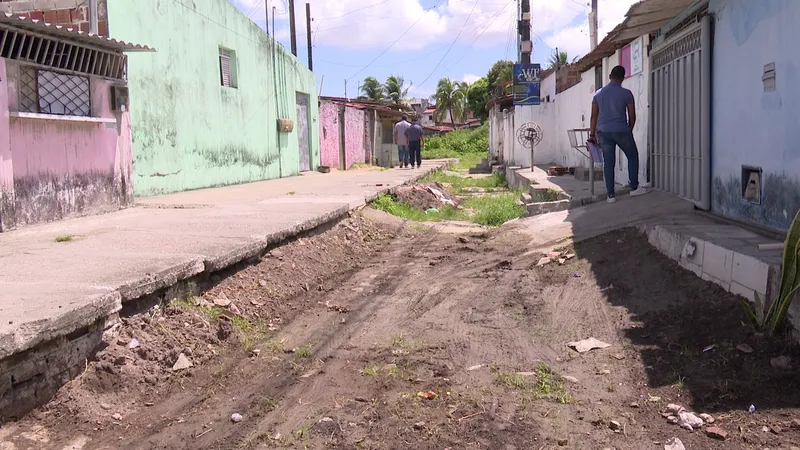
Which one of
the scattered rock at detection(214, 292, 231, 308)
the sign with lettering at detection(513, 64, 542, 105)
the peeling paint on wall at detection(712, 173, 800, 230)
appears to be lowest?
the scattered rock at detection(214, 292, 231, 308)

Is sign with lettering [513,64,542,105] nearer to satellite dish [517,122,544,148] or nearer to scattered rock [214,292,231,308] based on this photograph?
satellite dish [517,122,544,148]

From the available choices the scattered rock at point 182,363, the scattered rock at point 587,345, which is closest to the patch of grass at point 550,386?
the scattered rock at point 587,345

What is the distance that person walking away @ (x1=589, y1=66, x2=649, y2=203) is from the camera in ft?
27.2

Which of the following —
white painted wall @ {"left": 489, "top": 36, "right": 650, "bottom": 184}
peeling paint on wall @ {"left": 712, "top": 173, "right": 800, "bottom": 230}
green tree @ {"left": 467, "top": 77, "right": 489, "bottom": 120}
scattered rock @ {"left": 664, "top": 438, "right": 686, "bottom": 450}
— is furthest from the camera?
green tree @ {"left": 467, "top": 77, "right": 489, "bottom": 120}

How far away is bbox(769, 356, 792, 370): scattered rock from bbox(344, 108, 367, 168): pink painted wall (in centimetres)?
2298

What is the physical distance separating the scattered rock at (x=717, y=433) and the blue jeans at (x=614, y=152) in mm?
5411

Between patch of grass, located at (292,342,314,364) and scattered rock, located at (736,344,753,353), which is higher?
scattered rock, located at (736,344,753,353)

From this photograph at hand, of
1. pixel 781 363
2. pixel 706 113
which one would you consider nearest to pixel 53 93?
pixel 706 113

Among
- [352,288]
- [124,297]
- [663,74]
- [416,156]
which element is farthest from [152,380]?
[416,156]

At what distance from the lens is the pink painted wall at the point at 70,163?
7.50 m

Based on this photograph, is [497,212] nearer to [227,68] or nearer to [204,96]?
[204,96]

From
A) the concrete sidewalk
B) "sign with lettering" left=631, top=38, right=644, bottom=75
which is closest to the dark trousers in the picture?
the concrete sidewalk

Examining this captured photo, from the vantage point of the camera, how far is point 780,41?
17.0 ft

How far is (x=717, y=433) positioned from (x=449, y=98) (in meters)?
69.0
